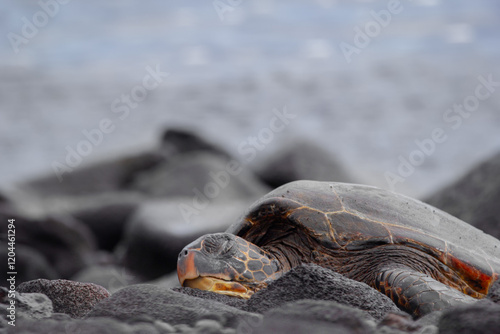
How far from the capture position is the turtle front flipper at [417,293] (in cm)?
363

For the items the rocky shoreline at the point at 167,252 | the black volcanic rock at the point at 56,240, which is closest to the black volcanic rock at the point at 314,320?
the rocky shoreline at the point at 167,252

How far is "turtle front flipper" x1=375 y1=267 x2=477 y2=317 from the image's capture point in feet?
11.9

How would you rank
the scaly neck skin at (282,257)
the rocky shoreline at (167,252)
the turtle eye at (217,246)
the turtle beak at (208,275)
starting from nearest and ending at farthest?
1. the rocky shoreline at (167,252)
2. the turtle beak at (208,275)
3. the turtle eye at (217,246)
4. the scaly neck skin at (282,257)

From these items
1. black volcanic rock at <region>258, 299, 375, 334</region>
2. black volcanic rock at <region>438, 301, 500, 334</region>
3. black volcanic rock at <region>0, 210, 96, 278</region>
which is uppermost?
black volcanic rock at <region>438, 301, 500, 334</region>

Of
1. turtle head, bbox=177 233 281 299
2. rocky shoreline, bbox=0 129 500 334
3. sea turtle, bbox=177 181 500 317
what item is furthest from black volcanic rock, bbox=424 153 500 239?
turtle head, bbox=177 233 281 299

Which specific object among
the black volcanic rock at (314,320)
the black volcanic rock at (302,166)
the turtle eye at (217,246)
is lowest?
the black volcanic rock at (302,166)

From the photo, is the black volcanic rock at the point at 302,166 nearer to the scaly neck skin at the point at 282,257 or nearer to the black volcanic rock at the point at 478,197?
the black volcanic rock at the point at 478,197

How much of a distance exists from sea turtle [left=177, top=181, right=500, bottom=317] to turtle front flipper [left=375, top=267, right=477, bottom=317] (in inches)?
0.6

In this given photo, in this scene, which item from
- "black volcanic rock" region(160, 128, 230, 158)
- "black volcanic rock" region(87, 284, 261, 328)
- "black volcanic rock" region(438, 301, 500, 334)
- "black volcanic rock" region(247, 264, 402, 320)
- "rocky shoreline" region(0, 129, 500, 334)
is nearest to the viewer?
"black volcanic rock" region(438, 301, 500, 334)

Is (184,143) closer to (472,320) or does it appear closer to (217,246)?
(217,246)

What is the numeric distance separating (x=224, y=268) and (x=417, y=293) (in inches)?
48.2

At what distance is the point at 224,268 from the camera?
4.06 m

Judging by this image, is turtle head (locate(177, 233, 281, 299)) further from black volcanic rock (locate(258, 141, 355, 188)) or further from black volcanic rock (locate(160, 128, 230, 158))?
black volcanic rock (locate(160, 128, 230, 158))

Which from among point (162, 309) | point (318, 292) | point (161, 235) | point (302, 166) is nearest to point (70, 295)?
point (162, 309)
